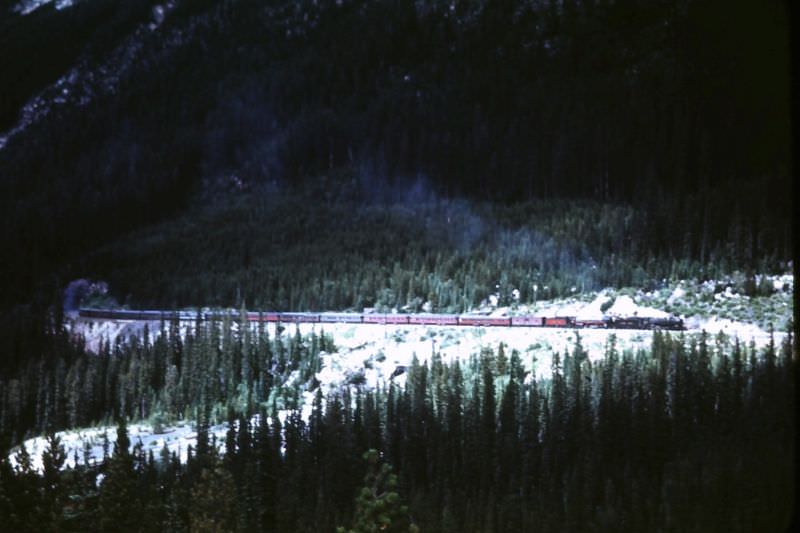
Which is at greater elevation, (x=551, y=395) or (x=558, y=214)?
(x=558, y=214)

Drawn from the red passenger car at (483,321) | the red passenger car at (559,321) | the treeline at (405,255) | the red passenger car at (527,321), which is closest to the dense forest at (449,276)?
the treeline at (405,255)

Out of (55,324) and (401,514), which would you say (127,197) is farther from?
(401,514)

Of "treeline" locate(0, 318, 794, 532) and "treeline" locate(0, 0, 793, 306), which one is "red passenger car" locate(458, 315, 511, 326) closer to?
"treeline" locate(0, 318, 794, 532)

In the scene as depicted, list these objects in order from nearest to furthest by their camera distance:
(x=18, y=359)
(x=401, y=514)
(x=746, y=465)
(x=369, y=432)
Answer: (x=401, y=514)
(x=746, y=465)
(x=369, y=432)
(x=18, y=359)

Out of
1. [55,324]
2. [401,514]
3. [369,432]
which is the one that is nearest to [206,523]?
[401,514]

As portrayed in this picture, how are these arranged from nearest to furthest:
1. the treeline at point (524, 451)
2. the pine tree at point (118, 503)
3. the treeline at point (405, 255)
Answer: the pine tree at point (118, 503) < the treeline at point (524, 451) < the treeline at point (405, 255)

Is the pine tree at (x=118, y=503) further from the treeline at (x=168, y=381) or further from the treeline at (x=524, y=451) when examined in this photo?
the treeline at (x=168, y=381)

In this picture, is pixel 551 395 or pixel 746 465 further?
pixel 551 395
